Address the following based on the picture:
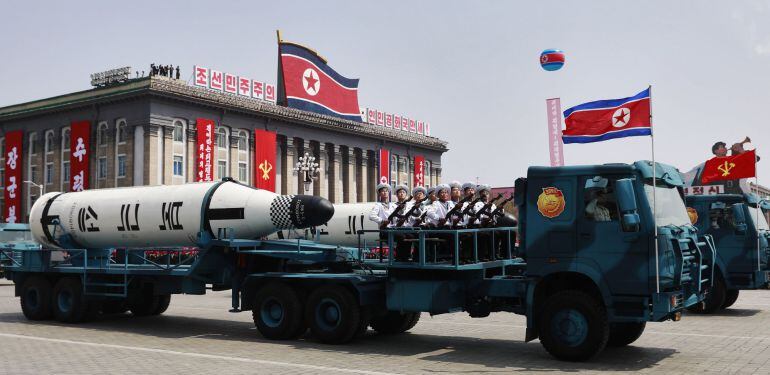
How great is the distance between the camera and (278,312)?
46.1 ft

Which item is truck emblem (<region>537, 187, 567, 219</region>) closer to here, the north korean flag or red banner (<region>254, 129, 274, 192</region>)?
→ red banner (<region>254, 129, 274, 192</region>)

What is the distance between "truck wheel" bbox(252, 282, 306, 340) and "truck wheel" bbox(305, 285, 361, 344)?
0.26 m

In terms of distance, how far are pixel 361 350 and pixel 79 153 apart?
189 ft

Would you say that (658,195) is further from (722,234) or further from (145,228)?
(145,228)

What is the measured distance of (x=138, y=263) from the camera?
17.5 metres

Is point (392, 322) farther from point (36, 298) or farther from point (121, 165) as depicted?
point (121, 165)

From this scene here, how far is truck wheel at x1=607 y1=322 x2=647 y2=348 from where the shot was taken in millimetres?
12508

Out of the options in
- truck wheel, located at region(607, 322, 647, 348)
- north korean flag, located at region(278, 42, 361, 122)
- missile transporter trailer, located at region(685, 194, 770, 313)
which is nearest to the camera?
truck wheel, located at region(607, 322, 647, 348)

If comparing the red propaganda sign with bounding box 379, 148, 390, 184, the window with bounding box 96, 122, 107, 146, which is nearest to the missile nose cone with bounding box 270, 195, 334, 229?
the window with bounding box 96, 122, 107, 146

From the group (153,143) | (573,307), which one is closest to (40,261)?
(573,307)

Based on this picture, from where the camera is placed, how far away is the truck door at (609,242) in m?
10.7

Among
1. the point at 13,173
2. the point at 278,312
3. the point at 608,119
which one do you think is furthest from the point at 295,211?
the point at 13,173

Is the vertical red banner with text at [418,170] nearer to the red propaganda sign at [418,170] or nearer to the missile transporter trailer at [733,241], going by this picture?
the red propaganda sign at [418,170]

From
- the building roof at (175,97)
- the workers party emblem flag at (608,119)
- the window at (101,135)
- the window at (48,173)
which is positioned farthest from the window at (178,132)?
the workers party emblem flag at (608,119)
